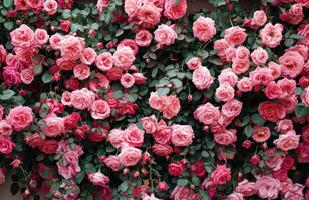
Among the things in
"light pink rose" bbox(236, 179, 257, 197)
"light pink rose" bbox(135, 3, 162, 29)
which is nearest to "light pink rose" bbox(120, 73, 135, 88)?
"light pink rose" bbox(135, 3, 162, 29)

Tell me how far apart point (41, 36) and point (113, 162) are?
67 cm

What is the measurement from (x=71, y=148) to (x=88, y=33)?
0.55 metres

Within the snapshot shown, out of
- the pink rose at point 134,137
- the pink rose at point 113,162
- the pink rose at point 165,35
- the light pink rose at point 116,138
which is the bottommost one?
the pink rose at point 113,162

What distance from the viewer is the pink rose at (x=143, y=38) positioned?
2.59 metres

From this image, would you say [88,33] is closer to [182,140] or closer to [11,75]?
[11,75]

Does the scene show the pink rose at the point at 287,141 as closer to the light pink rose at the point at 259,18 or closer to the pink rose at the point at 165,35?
the light pink rose at the point at 259,18

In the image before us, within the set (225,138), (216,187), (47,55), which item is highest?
(47,55)

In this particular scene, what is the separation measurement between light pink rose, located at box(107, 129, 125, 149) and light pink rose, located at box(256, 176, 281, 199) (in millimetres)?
680

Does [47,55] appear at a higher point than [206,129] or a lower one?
higher

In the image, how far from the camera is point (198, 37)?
8.45 feet

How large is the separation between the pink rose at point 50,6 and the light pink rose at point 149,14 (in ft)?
1.30

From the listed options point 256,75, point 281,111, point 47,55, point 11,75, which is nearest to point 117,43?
point 47,55

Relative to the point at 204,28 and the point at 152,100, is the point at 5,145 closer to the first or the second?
the point at 152,100

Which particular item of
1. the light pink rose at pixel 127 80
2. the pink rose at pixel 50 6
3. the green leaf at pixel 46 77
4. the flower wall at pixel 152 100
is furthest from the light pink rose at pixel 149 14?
the green leaf at pixel 46 77
